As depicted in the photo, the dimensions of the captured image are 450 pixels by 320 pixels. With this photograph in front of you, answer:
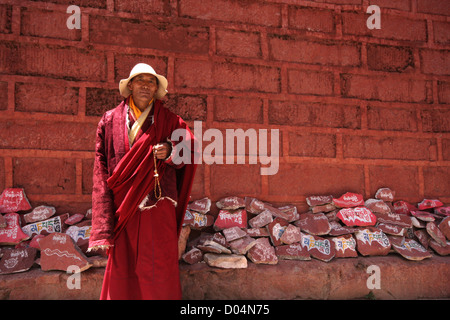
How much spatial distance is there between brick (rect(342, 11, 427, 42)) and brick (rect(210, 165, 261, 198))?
215 cm

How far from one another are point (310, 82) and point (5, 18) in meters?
3.37

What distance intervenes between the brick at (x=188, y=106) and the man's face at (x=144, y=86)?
1.10 metres

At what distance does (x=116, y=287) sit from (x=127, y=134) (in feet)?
3.43

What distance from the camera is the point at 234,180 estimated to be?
11.8 feet

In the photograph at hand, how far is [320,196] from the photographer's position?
3.70 m

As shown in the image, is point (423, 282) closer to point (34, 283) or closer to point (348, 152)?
point (348, 152)

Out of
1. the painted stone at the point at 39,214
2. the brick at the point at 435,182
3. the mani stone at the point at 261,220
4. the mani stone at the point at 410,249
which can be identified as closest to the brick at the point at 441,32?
the brick at the point at 435,182

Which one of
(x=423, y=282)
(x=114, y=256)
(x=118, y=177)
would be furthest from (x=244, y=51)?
(x=423, y=282)

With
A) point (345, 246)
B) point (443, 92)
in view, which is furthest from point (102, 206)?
point (443, 92)

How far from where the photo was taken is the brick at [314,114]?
149 inches

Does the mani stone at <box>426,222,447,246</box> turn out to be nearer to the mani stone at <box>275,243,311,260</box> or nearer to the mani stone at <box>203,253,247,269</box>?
the mani stone at <box>275,243,311,260</box>

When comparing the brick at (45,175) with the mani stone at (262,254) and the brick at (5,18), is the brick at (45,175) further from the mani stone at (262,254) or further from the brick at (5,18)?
the mani stone at (262,254)

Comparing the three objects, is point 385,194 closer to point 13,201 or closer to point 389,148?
point 389,148

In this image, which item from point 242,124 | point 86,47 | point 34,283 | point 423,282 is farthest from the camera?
point 242,124
